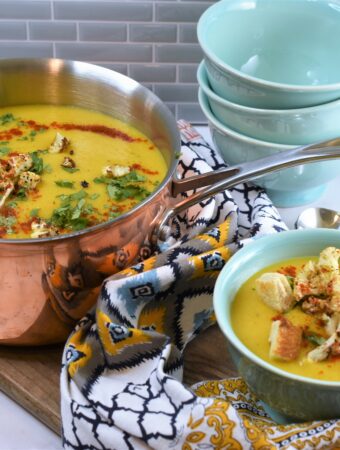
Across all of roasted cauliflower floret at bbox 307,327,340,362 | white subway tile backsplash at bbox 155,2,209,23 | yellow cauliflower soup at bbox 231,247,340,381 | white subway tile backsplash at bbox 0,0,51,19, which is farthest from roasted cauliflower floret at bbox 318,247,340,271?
white subway tile backsplash at bbox 0,0,51,19

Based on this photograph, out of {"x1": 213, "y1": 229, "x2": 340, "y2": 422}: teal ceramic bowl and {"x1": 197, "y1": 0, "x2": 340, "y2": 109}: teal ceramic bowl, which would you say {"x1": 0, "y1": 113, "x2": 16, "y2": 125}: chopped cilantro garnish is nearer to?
{"x1": 197, "y1": 0, "x2": 340, "y2": 109}: teal ceramic bowl

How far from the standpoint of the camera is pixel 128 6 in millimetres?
1933

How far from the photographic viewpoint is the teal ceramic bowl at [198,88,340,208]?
150cm

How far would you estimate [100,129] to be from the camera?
63.0 inches

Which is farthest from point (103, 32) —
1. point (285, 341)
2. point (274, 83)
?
point (285, 341)

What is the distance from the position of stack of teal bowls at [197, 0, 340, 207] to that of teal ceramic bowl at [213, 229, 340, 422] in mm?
307

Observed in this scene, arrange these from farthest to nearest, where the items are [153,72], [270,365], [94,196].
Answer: [153,72]
[94,196]
[270,365]

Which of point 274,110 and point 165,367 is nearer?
point 165,367

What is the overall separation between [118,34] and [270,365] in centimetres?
114

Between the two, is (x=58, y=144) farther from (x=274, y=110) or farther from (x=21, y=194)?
(x=274, y=110)

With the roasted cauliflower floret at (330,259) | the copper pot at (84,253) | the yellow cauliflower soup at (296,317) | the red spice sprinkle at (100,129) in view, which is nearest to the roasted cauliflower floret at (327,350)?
the yellow cauliflower soup at (296,317)

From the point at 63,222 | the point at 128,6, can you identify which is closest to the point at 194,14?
the point at 128,6

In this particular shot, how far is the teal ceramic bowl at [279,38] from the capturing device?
1.67m

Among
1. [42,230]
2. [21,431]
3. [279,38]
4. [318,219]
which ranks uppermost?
[279,38]
